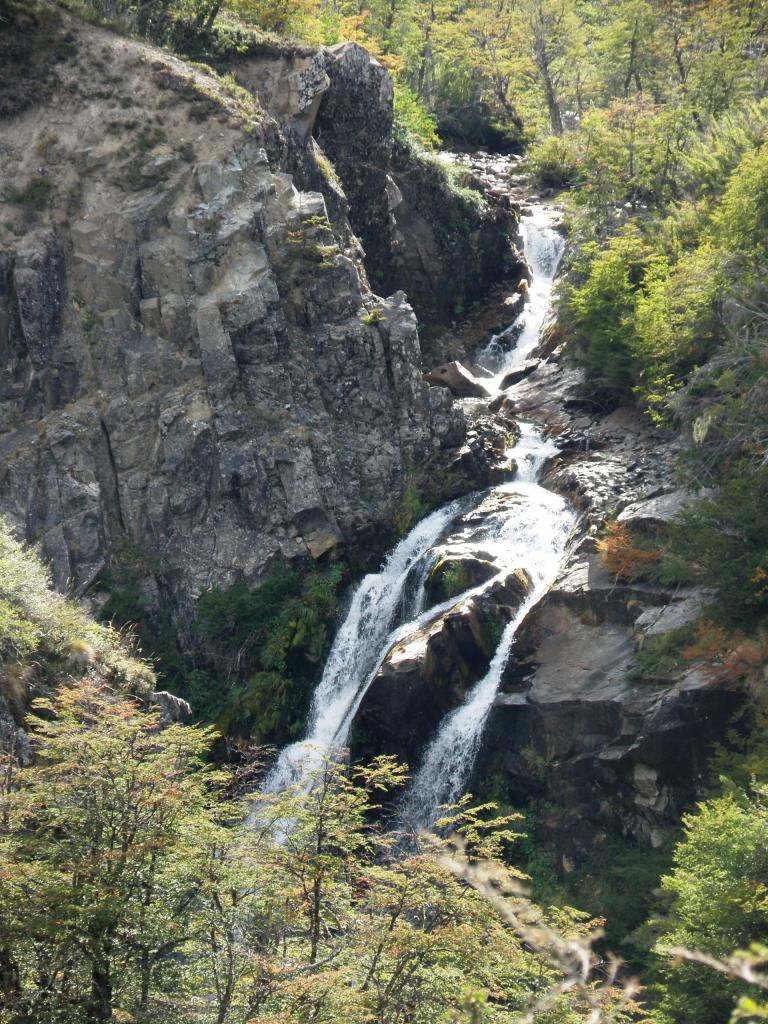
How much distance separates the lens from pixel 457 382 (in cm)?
3300

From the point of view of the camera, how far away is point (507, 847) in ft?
66.1

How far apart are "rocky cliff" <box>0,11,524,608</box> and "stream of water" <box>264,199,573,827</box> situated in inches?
66.5

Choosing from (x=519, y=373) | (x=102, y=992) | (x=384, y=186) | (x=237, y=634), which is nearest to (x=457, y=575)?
(x=237, y=634)

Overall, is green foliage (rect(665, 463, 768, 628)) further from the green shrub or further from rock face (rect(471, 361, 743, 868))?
the green shrub

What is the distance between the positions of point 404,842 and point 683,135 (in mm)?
28316

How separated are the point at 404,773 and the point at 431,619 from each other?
3819mm

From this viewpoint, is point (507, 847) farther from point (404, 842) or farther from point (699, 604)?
point (699, 604)

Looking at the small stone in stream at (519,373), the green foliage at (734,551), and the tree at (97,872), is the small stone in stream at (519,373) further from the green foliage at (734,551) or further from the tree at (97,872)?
the tree at (97,872)

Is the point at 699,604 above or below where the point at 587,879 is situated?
above

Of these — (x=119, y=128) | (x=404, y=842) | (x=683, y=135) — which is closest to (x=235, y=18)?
(x=119, y=128)

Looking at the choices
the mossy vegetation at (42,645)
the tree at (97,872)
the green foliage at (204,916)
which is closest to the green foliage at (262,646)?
the mossy vegetation at (42,645)

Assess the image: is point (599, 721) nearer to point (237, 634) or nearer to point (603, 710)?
point (603, 710)

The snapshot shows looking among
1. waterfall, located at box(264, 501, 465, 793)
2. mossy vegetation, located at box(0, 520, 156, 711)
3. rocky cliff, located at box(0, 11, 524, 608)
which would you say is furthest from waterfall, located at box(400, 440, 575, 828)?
mossy vegetation, located at box(0, 520, 156, 711)

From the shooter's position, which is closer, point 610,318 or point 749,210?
point 749,210
